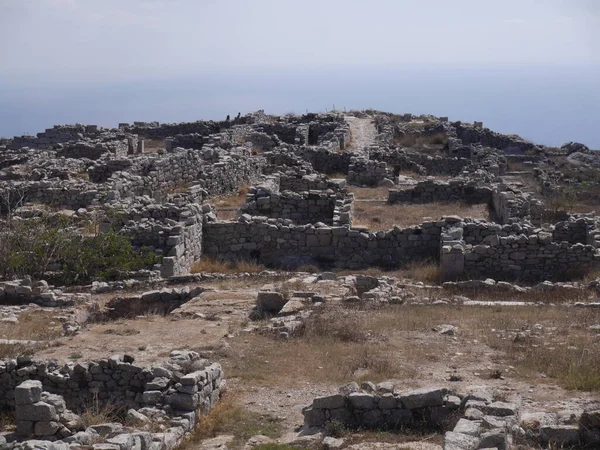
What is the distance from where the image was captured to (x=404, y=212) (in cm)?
2686

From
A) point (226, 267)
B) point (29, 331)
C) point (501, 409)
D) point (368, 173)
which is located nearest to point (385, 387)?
point (501, 409)

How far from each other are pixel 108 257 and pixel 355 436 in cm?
1097

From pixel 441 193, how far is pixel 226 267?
10571 millimetres

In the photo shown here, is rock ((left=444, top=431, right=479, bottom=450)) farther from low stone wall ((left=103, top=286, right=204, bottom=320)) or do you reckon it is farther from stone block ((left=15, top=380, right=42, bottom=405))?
low stone wall ((left=103, top=286, right=204, bottom=320))

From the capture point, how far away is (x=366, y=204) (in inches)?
1117

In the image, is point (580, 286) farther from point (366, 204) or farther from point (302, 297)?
point (366, 204)

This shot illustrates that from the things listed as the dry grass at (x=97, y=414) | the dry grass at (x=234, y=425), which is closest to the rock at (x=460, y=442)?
the dry grass at (x=234, y=425)

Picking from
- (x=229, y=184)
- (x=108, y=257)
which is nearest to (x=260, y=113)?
(x=229, y=184)

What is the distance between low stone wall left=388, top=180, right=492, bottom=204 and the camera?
94.8 ft

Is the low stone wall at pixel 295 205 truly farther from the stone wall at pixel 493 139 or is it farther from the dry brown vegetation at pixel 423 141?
the stone wall at pixel 493 139

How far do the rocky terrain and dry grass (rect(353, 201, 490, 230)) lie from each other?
145mm

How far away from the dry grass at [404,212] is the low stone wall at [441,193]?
0.56 metres

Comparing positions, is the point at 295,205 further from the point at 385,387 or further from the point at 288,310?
the point at 385,387

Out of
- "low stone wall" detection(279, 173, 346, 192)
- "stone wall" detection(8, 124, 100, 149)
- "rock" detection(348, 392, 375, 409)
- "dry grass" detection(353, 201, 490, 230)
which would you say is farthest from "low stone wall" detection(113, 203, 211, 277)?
"stone wall" detection(8, 124, 100, 149)
